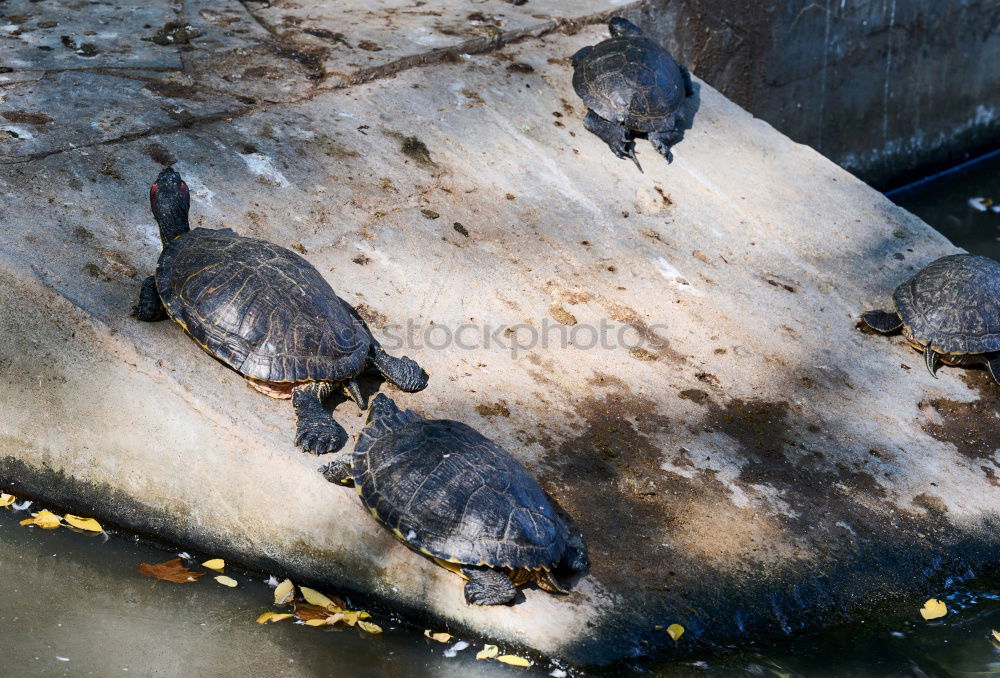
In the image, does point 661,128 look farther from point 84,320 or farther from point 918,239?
point 84,320

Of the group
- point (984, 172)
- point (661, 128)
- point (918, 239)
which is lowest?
point (984, 172)

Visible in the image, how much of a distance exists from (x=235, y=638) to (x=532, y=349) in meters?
2.25

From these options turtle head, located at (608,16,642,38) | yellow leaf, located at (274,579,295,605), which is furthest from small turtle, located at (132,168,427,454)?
turtle head, located at (608,16,642,38)

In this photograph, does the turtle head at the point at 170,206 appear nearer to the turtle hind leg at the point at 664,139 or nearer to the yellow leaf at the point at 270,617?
the yellow leaf at the point at 270,617

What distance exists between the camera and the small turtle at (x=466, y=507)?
3.94m

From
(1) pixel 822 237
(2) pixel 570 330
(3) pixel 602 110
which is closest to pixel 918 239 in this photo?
(1) pixel 822 237

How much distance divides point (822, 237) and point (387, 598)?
14.3 feet

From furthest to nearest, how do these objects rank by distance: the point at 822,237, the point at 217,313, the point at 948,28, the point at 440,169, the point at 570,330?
the point at 948,28 → the point at 822,237 → the point at 440,169 → the point at 570,330 → the point at 217,313

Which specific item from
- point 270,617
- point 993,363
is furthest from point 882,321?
point 270,617

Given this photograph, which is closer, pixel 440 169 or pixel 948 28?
pixel 440 169

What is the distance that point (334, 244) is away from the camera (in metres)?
5.68

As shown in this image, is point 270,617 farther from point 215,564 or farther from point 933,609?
point 933,609

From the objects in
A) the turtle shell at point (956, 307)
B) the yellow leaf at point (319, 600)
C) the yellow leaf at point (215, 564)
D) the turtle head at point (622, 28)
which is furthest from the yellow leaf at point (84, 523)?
the turtle head at point (622, 28)

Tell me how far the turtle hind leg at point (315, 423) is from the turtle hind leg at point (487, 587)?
33.6 inches
